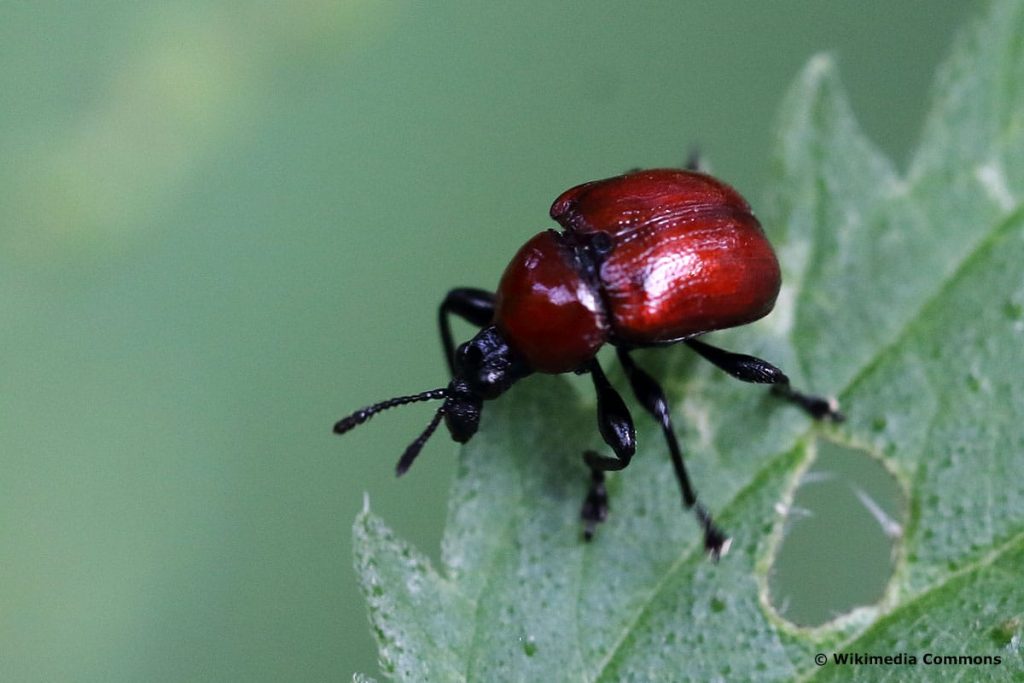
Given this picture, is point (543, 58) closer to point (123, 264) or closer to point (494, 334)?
point (494, 334)

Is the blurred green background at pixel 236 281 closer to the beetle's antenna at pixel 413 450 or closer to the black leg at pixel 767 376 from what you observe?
the beetle's antenna at pixel 413 450

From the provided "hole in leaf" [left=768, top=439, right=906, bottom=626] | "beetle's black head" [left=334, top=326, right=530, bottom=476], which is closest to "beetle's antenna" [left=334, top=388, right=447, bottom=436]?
"beetle's black head" [left=334, top=326, right=530, bottom=476]

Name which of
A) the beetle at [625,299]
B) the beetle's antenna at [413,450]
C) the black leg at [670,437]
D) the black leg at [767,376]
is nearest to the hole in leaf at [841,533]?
the black leg at [767,376]

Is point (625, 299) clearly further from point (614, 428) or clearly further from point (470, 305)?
point (470, 305)

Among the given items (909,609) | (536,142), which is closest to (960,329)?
(909,609)

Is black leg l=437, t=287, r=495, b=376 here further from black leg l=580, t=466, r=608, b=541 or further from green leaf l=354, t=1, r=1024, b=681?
black leg l=580, t=466, r=608, b=541

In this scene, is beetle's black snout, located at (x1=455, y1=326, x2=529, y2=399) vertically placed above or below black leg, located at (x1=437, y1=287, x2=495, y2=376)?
→ below

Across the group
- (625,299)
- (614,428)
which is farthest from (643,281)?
(614,428)

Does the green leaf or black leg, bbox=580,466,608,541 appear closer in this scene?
the green leaf
